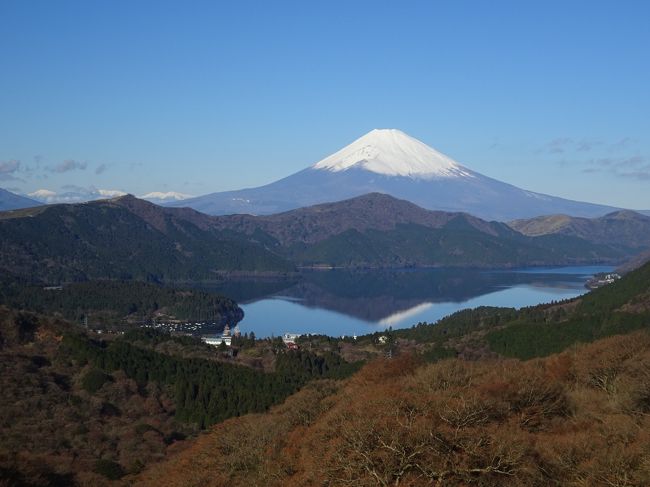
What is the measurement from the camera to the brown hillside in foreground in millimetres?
14508

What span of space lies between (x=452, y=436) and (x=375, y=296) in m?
103

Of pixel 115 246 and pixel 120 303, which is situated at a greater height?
pixel 115 246

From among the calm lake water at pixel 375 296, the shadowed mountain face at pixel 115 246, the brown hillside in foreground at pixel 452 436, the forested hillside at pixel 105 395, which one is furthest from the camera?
the shadowed mountain face at pixel 115 246

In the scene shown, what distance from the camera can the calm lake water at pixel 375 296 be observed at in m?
87.5

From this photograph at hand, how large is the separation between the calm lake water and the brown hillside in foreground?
52.8 m

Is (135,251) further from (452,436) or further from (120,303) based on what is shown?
(452,436)

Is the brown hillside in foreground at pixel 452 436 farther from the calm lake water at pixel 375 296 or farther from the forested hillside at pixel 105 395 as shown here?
the calm lake water at pixel 375 296

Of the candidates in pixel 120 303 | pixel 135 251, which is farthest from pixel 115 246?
pixel 120 303

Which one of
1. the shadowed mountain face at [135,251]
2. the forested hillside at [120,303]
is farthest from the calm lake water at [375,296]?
the shadowed mountain face at [135,251]

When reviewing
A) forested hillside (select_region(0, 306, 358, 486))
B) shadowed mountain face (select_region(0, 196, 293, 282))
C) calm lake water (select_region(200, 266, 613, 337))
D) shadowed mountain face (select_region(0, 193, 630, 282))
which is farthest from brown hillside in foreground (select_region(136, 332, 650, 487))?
shadowed mountain face (select_region(0, 196, 293, 282))

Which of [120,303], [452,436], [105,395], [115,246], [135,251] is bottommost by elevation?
[105,395]

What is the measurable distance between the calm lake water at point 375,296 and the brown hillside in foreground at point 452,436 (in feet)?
173

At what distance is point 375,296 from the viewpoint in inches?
4646

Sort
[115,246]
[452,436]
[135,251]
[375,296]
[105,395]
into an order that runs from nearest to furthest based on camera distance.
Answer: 1. [452,436]
2. [105,395]
3. [375,296]
4. [115,246]
5. [135,251]
